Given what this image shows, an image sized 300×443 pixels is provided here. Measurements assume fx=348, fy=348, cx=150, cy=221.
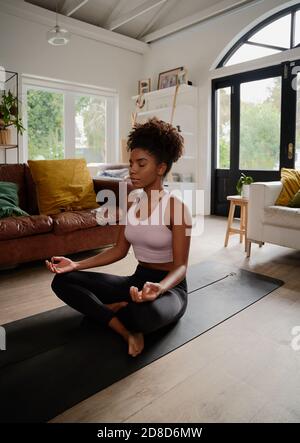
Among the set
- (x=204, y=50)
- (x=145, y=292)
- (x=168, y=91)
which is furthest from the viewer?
(x=168, y=91)

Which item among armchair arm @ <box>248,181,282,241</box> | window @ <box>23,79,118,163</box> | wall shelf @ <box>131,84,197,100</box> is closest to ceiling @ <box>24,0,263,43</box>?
wall shelf @ <box>131,84,197,100</box>

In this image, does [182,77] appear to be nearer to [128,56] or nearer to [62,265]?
[128,56]

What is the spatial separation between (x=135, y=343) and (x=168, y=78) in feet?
16.9

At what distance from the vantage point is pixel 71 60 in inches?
215

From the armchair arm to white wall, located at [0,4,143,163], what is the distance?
355 cm

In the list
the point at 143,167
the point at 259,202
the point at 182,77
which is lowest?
the point at 259,202

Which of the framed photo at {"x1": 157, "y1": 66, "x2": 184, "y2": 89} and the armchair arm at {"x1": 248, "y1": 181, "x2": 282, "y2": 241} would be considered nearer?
the armchair arm at {"x1": 248, "y1": 181, "x2": 282, "y2": 241}

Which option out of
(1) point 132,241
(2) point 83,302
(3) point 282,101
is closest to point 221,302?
→ (1) point 132,241

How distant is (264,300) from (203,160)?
3.63 m

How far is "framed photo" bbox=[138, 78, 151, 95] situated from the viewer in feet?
20.2

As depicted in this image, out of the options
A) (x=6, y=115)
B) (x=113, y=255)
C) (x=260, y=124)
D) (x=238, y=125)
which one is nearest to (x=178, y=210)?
(x=113, y=255)

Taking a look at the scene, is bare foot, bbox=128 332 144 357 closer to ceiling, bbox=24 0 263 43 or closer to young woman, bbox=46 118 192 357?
young woman, bbox=46 118 192 357

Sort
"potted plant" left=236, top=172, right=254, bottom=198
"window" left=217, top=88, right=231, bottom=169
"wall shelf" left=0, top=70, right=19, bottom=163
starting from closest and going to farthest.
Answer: "potted plant" left=236, top=172, right=254, bottom=198
"wall shelf" left=0, top=70, right=19, bottom=163
"window" left=217, top=88, right=231, bottom=169

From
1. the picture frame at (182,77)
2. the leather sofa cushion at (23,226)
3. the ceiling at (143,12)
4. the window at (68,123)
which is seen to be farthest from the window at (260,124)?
the leather sofa cushion at (23,226)
